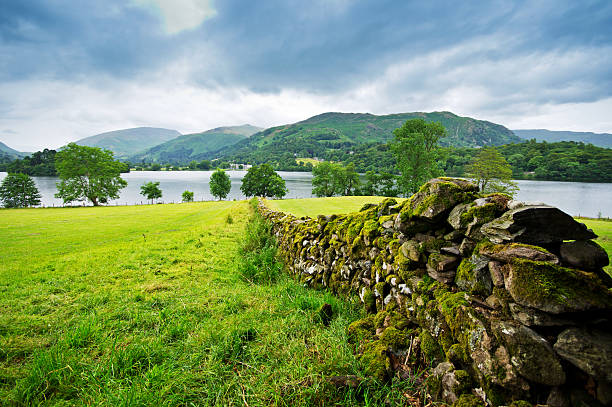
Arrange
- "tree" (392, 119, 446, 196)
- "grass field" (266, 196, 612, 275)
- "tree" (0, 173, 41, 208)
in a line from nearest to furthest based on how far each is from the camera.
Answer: "grass field" (266, 196, 612, 275), "tree" (392, 119, 446, 196), "tree" (0, 173, 41, 208)

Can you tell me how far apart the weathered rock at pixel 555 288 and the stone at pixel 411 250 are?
3.29 feet

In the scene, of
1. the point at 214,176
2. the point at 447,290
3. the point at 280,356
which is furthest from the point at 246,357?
the point at 214,176

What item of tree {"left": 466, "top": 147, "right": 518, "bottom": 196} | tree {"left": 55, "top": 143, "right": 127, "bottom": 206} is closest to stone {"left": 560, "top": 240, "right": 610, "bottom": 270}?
tree {"left": 466, "top": 147, "right": 518, "bottom": 196}

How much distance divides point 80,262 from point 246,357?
7.86 meters

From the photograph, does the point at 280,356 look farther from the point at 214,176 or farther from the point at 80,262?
the point at 214,176

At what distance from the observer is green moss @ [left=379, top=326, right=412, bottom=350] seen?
7.85 feet

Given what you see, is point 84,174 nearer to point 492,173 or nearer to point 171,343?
point 171,343

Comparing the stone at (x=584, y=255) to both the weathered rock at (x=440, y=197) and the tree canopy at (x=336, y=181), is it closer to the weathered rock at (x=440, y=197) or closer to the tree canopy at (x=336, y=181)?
the weathered rock at (x=440, y=197)

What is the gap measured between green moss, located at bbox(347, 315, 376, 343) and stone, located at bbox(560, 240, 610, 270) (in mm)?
1906

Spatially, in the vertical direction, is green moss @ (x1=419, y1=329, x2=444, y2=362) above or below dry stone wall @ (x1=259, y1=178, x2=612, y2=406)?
below

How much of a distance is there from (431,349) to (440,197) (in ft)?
5.05

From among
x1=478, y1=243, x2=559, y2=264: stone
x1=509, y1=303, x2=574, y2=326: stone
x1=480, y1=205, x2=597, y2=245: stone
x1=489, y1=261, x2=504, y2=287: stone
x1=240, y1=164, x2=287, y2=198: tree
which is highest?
x1=480, y1=205, x2=597, y2=245: stone

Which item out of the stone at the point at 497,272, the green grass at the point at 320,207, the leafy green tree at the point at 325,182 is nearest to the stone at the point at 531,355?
the stone at the point at 497,272

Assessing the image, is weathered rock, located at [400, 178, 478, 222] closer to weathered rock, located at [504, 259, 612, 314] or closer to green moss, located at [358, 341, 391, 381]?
weathered rock, located at [504, 259, 612, 314]
